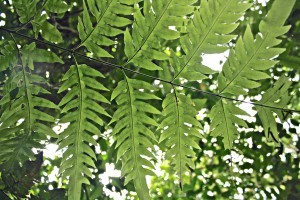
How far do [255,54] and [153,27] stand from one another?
0.17m

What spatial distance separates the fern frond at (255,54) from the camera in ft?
2.02

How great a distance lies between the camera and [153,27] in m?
0.69

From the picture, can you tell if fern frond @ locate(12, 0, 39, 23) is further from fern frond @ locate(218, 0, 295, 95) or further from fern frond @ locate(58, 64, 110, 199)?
fern frond @ locate(218, 0, 295, 95)

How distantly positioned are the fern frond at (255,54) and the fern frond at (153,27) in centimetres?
10

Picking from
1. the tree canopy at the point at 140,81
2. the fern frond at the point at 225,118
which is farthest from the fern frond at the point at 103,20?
the fern frond at the point at 225,118

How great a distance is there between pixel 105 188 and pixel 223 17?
0.74 meters

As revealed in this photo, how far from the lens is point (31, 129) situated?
75 cm

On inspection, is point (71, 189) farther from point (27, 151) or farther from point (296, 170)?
point (296, 170)

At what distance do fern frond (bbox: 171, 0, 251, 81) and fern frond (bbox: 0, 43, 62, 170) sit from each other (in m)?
0.22

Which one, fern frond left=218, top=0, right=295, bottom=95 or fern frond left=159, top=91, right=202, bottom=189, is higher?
fern frond left=218, top=0, right=295, bottom=95

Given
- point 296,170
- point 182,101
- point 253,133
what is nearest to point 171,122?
point 182,101

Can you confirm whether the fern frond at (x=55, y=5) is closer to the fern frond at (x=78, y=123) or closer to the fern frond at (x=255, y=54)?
the fern frond at (x=78, y=123)

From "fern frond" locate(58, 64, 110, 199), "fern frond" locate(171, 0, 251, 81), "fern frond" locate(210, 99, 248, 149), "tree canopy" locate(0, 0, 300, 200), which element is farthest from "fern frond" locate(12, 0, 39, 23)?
"fern frond" locate(210, 99, 248, 149)

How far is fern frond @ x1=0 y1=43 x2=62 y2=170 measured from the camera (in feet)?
2.34
